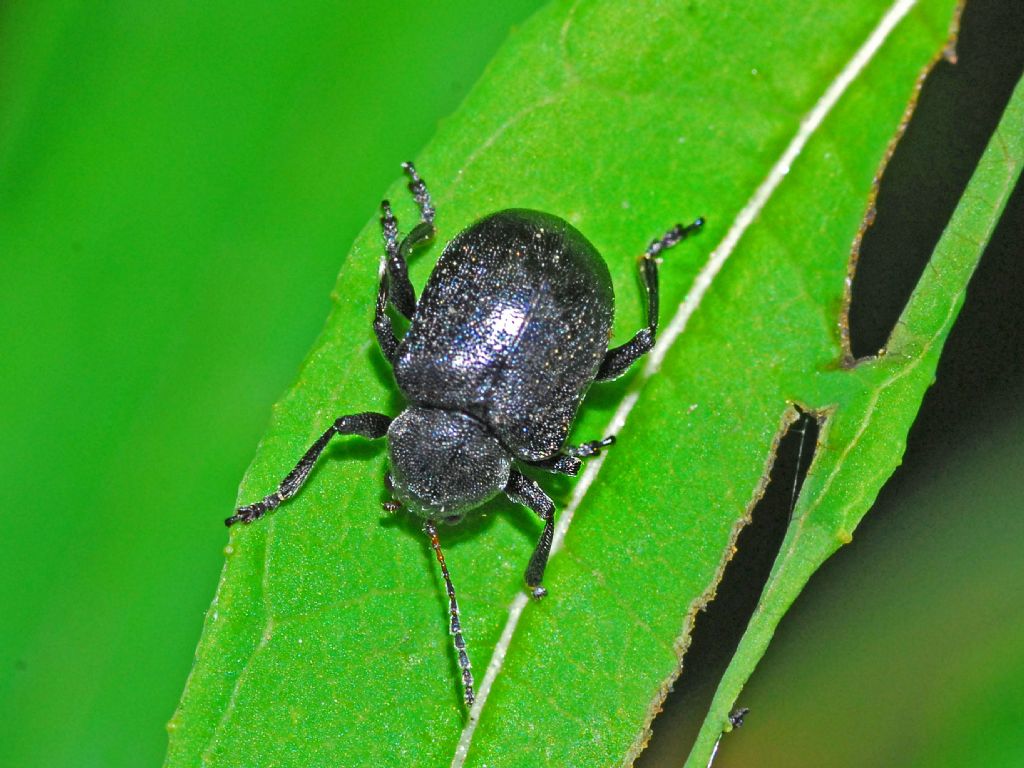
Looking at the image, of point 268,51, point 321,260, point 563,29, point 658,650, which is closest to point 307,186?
point 321,260

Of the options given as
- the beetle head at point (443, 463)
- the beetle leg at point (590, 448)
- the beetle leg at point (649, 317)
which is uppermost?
the beetle leg at point (649, 317)

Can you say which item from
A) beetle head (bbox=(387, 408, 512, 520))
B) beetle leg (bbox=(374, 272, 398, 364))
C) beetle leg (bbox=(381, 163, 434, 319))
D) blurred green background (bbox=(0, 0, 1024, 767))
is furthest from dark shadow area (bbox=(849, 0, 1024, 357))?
beetle leg (bbox=(374, 272, 398, 364))

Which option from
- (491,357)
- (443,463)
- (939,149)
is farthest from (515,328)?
(939,149)

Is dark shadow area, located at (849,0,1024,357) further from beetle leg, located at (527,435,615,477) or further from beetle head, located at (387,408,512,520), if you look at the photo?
beetle head, located at (387,408,512,520)

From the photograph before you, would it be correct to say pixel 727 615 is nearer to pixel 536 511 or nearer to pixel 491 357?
pixel 536 511

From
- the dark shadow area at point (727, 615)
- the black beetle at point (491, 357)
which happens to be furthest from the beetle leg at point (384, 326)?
the dark shadow area at point (727, 615)

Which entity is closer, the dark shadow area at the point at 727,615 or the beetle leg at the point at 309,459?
the beetle leg at the point at 309,459

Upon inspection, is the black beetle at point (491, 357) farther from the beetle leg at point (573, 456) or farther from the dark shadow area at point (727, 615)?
the dark shadow area at point (727, 615)
